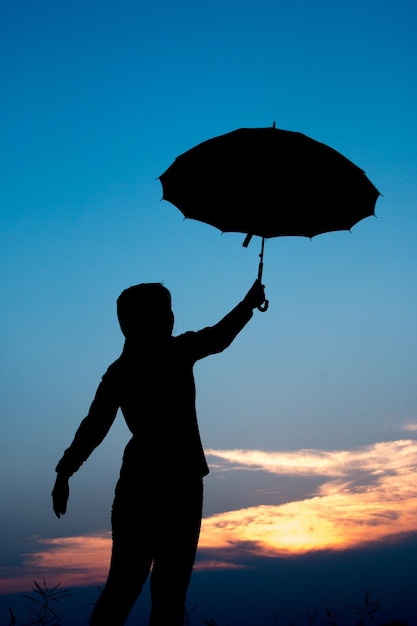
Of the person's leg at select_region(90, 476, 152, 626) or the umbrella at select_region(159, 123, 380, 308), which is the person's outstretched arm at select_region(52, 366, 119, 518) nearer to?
the person's leg at select_region(90, 476, 152, 626)

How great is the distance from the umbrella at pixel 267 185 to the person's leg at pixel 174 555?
1.99m

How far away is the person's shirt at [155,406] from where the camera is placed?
4.00 m

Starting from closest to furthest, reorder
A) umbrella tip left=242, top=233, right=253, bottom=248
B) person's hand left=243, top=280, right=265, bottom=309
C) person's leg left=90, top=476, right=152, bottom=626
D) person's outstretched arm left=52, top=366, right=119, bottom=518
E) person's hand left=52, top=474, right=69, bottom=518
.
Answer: person's leg left=90, top=476, right=152, bottom=626 < person's outstretched arm left=52, top=366, right=119, bottom=518 < person's hand left=52, top=474, right=69, bottom=518 < person's hand left=243, top=280, right=265, bottom=309 < umbrella tip left=242, top=233, right=253, bottom=248

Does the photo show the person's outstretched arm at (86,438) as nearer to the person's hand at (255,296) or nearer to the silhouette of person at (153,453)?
the silhouette of person at (153,453)

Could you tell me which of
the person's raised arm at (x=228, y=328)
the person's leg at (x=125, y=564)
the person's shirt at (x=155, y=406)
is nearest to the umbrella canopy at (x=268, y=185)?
the person's raised arm at (x=228, y=328)

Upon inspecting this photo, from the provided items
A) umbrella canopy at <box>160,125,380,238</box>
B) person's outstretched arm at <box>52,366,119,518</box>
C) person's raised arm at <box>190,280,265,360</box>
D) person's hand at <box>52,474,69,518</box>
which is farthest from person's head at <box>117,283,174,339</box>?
umbrella canopy at <box>160,125,380,238</box>

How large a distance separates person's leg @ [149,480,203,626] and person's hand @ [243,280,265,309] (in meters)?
1.32

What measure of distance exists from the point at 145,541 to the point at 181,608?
463 millimetres

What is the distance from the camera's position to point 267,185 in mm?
5250

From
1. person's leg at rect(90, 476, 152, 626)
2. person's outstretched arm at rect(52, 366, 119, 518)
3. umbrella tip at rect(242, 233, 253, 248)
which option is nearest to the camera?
person's leg at rect(90, 476, 152, 626)

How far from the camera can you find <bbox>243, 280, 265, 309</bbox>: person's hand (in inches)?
180

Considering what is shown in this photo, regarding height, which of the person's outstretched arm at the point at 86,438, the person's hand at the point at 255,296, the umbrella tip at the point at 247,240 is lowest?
the person's outstretched arm at the point at 86,438

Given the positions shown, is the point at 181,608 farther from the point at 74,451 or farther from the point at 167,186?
the point at 167,186

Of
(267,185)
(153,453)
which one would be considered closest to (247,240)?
(267,185)
